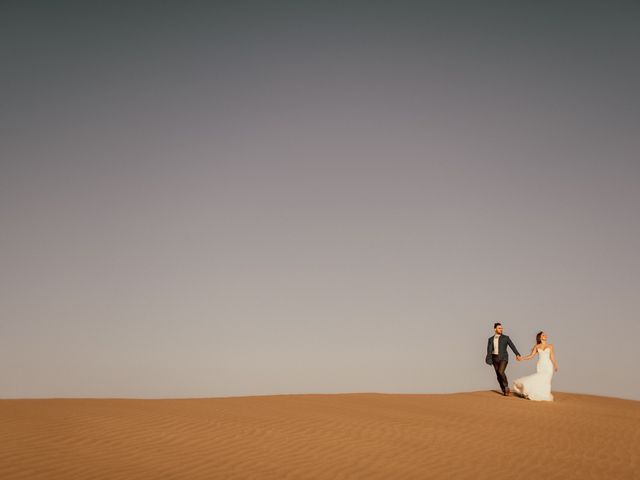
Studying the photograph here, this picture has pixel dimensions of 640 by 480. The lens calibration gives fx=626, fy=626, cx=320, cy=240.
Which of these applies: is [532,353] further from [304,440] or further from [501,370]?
[304,440]

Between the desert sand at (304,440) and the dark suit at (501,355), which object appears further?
the dark suit at (501,355)

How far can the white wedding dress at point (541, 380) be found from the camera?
19.1 meters

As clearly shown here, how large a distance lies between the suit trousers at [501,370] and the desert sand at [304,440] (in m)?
2.32

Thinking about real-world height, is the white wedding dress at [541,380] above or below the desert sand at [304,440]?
above

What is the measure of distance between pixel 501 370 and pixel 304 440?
34.2 ft

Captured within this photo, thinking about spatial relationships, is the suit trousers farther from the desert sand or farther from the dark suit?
the desert sand

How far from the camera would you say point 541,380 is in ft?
62.9

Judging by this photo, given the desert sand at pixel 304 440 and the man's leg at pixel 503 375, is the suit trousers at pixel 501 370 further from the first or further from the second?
the desert sand at pixel 304 440

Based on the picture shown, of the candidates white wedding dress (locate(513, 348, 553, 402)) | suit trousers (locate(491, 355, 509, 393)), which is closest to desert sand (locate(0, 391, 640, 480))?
white wedding dress (locate(513, 348, 553, 402))

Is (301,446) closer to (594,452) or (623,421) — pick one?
(594,452)

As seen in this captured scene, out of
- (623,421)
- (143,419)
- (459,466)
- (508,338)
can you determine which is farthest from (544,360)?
(143,419)

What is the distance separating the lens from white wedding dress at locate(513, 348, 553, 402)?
1912 centimetres

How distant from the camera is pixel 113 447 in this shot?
10352mm

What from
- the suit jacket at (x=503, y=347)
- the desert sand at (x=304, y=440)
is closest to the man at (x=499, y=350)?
the suit jacket at (x=503, y=347)
